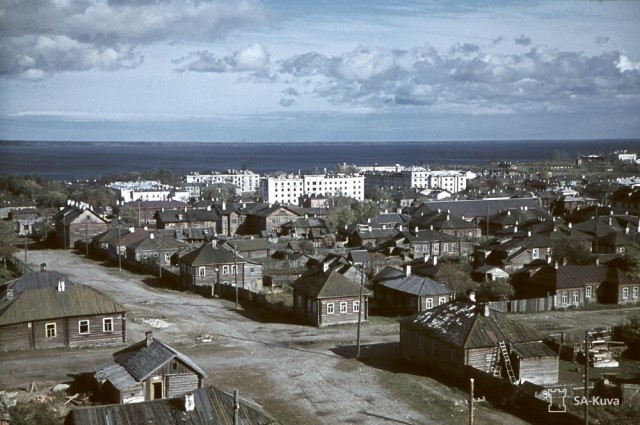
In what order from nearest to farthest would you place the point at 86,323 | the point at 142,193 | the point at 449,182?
the point at 86,323 < the point at 142,193 < the point at 449,182

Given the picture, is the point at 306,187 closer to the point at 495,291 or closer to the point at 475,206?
the point at 475,206

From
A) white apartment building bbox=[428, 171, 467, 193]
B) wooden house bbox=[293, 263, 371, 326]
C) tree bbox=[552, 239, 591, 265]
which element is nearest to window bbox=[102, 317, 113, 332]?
wooden house bbox=[293, 263, 371, 326]

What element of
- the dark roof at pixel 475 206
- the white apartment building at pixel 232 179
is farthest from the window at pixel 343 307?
the white apartment building at pixel 232 179

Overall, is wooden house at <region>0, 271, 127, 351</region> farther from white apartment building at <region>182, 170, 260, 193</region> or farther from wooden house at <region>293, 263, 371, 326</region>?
white apartment building at <region>182, 170, 260, 193</region>

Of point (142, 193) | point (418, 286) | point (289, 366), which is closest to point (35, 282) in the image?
point (289, 366)

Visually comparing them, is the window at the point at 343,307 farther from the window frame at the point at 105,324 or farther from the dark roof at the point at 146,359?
the dark roof at the point at 146,359

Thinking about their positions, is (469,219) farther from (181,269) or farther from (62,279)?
(62,279)
